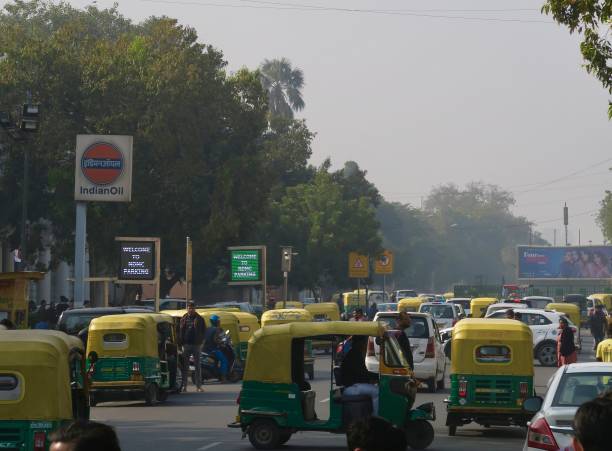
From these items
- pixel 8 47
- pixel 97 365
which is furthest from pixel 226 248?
pixel 97 365

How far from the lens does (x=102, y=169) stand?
41500mm

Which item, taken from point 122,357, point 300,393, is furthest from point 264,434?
point 122,357

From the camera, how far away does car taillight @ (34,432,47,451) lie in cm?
1227

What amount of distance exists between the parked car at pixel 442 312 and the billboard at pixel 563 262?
294 ft

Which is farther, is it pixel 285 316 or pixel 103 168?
pixel 103 168

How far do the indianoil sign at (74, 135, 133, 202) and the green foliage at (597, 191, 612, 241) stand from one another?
91.0m

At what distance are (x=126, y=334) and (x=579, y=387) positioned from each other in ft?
42.7

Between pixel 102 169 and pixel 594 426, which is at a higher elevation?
pixel 102 169

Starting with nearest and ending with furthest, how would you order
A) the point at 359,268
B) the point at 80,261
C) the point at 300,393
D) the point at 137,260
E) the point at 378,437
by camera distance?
the point at 378,437, the point at 300,393, the point at 80,261, the point at 137,260, the point at 359,268

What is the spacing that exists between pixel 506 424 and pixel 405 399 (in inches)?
107

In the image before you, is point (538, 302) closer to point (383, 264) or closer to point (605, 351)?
point (383, 264)

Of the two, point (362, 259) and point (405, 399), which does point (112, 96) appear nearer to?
point (362, 259)

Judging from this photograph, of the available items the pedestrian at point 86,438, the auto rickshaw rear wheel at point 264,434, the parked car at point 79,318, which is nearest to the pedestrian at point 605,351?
the auto rickshaw rear wheel at point 264,434

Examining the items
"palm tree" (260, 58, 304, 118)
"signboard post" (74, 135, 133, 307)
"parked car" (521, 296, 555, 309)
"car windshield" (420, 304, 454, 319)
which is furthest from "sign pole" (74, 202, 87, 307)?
"palm tree" (260, 58, 304, 118)
